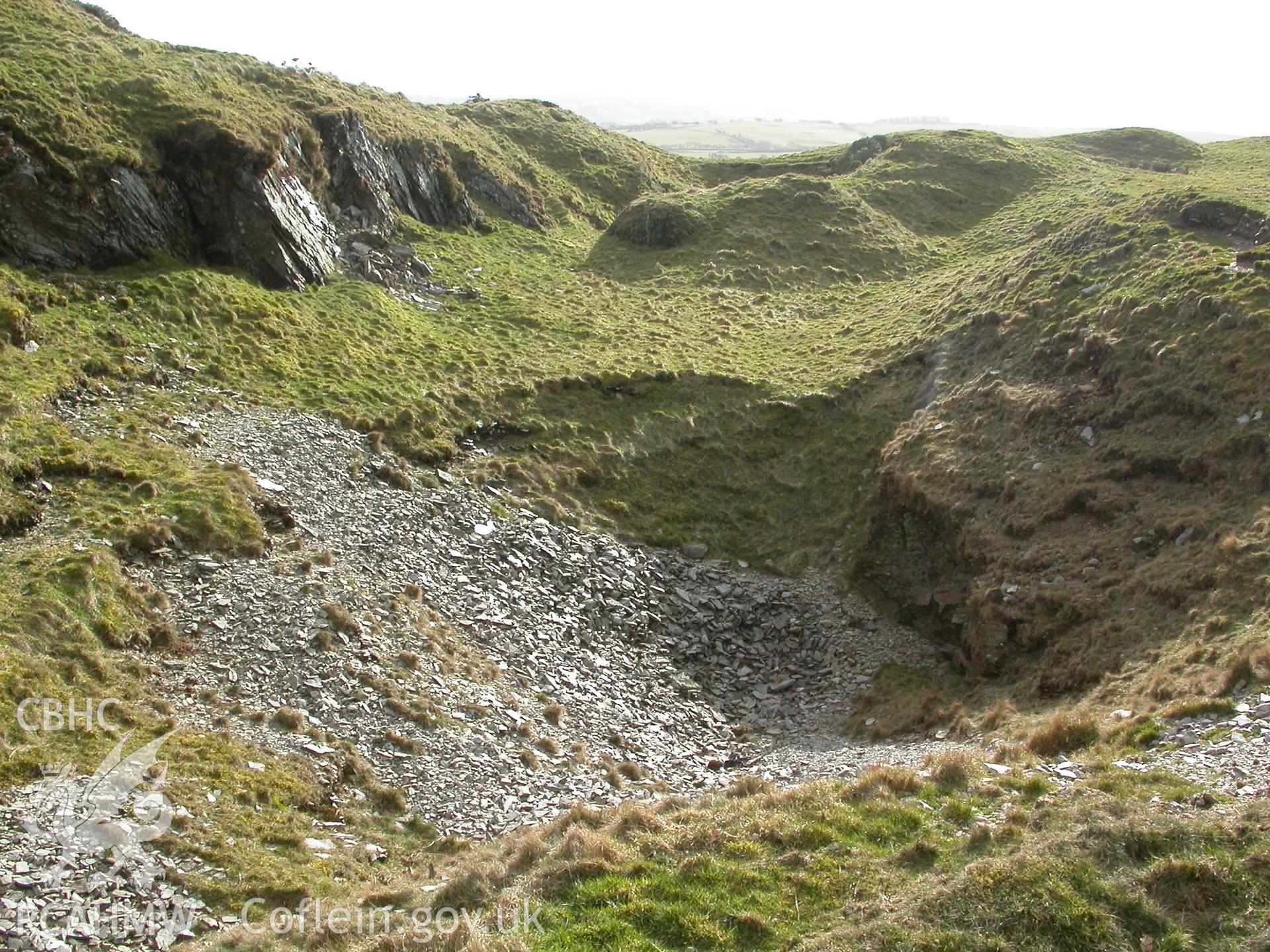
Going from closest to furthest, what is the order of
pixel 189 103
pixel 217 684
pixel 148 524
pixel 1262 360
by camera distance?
pixel 217 684
pixel 148 524
pixel 1262 360
pixel 189 103

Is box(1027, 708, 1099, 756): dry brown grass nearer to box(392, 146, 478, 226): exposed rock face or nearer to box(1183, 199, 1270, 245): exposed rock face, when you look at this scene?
box(1183, 199, 1270, 245): exposed rock face

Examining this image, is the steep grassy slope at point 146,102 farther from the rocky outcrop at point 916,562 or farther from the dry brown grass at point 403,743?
the rocky outcrop at point 916,562

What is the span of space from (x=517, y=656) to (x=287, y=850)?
910 cm

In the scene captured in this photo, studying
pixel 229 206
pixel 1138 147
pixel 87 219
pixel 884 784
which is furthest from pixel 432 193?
pixel 1138 147

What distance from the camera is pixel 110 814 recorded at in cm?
1306

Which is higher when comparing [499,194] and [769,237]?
[499,194]

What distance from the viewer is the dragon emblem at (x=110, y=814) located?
12258mm

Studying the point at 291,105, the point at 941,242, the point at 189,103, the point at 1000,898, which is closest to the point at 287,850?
the point at 1000,898

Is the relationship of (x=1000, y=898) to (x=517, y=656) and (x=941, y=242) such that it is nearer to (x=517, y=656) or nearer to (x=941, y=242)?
(x=517, y=656)

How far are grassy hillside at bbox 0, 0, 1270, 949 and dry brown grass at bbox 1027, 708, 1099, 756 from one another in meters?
1.75

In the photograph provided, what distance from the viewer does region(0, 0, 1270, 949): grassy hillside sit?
40.1ft

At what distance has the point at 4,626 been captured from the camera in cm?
1600

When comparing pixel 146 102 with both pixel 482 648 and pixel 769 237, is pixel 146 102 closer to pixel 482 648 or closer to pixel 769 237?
pixel 482 648

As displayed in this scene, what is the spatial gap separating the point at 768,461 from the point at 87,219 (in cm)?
2681
